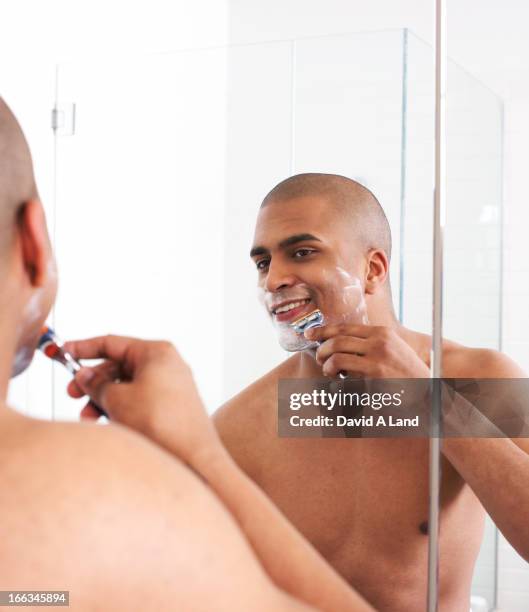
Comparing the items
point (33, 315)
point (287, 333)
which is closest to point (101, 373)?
point (33, 315)

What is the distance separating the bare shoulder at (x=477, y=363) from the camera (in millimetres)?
999

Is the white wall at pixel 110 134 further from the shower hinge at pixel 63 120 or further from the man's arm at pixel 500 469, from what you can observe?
the man's arm at pixel 500 469

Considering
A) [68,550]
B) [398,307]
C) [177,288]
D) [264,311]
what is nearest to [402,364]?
[398,307]

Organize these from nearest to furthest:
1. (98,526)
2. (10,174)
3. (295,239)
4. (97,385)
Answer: (98,526) < (10,174) < (97,385) < (295,239)

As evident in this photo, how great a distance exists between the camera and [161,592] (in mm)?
635

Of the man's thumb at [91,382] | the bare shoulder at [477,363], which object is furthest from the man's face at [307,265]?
the man's thumb at [91,382]

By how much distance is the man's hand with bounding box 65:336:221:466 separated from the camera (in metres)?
0.81

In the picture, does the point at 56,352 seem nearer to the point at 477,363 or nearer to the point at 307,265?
the point at 307,265

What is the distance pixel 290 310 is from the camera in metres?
0.98

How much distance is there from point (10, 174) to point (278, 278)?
0.36 meters

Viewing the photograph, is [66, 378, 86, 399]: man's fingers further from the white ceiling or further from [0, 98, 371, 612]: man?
the white ceiling

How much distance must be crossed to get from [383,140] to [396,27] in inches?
5.7

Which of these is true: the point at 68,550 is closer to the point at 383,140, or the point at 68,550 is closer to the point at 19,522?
the point at 19,522

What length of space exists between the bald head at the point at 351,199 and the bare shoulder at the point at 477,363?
0.16 m
